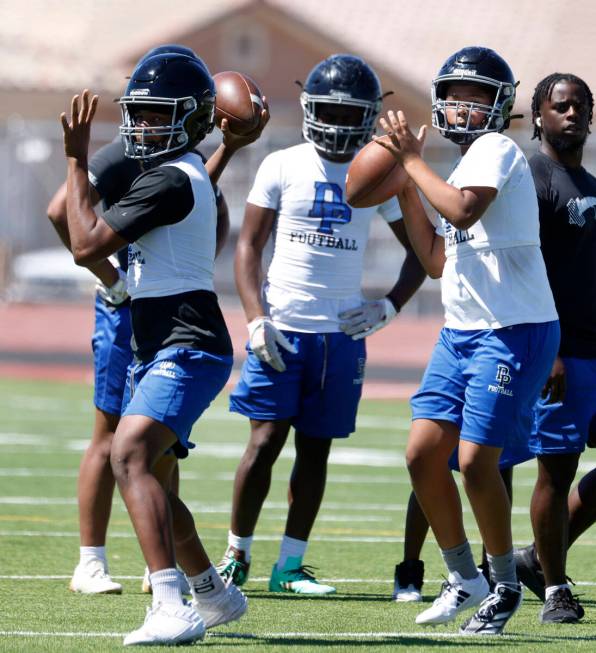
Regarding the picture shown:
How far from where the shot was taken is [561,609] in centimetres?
606

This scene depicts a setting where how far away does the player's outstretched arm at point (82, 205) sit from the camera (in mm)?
5398

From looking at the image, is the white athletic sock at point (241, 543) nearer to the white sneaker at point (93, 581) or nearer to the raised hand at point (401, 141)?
the white sneaker at point (93, 581)

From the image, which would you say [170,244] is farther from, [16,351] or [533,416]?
[16,351]

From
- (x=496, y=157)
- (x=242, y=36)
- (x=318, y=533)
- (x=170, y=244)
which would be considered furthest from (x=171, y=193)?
(x=242, y=36)

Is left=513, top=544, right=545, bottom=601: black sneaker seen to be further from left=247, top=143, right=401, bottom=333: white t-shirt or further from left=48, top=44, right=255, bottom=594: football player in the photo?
left=48, top=44, right=255, bottom=594: football player

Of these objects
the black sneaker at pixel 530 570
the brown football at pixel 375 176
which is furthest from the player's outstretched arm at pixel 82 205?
the black sneaker at pixel 530 570

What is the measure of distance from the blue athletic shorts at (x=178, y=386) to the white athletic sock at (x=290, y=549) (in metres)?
1.62

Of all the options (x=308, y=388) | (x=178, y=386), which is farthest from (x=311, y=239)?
(x=178, y=386)

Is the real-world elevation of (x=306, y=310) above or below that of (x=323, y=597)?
above

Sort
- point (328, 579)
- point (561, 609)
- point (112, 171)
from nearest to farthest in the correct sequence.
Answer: point (561, 609), point (112, 171), point (328, 579)

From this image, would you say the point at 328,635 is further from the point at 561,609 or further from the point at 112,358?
the point at 112,358

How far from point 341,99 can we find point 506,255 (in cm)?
176

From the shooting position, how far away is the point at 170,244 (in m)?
5.55

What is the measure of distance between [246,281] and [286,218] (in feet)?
1.15
